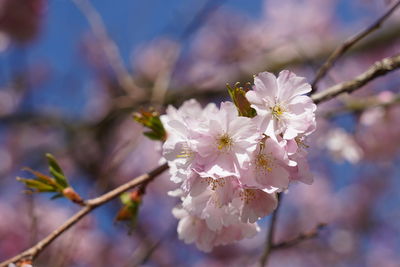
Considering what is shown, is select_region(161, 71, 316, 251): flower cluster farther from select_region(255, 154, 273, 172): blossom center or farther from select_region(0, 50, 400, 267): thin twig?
select_region(0, 50, 400, 267): thin twig

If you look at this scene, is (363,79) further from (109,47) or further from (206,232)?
(109,47)

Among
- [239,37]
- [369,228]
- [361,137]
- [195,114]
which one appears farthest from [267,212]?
[239,37]

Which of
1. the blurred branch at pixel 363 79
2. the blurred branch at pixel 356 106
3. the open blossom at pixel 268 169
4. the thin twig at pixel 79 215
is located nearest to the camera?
the open blossom at pixel 268 169

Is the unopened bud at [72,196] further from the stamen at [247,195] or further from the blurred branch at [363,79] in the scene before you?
the blurred branch at [363,79]

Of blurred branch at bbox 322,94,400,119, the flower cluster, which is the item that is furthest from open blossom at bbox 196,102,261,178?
blurred branch at bbox 322,94,400,119

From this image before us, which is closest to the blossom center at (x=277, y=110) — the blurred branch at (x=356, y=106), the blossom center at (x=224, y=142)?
the blossom center at (x=224, y=142)

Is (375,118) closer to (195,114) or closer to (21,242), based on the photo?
(195,114)
